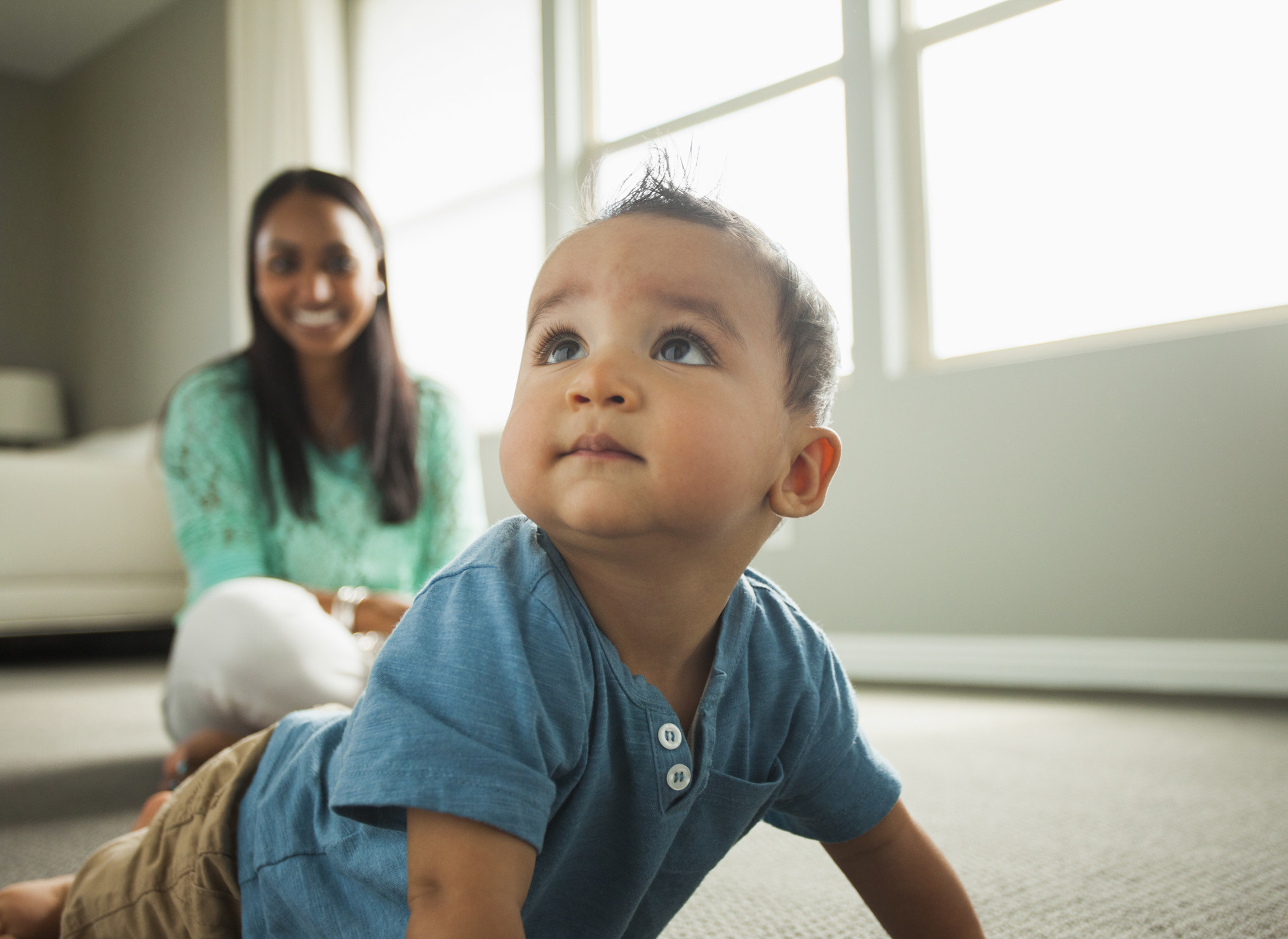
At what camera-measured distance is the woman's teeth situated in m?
1.26

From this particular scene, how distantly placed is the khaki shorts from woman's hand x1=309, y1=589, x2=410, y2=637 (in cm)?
54

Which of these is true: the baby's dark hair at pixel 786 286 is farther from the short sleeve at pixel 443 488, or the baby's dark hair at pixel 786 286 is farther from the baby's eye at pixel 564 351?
the short sleeve at pixel 443 488

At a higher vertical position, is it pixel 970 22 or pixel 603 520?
pixel 970 22

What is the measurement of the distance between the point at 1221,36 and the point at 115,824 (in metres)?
2.30

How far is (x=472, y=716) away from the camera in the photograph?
411mm

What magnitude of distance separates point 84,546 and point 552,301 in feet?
9.08

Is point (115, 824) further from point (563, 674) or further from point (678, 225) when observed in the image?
point (678, 225)

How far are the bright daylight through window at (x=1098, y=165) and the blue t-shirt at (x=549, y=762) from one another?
1779mm

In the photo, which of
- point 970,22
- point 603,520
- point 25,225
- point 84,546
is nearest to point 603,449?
point 603,520

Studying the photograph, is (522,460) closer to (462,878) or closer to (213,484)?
(462,878)

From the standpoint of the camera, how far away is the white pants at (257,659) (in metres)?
1.03

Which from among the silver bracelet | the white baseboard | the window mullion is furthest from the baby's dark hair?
the window mullion

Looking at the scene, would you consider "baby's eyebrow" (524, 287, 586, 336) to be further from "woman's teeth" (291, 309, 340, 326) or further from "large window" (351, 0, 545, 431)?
"large window" (351, 0, 545, 431)

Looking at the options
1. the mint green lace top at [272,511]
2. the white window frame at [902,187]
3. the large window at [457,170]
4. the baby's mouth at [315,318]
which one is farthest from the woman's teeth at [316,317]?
the large window at [457,170]
